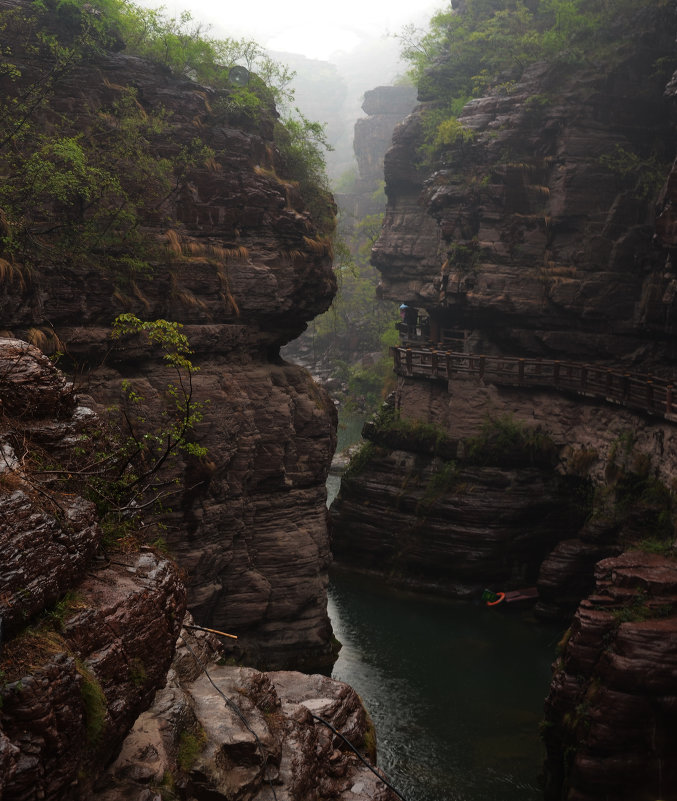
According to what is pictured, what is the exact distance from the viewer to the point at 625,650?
1516 centimetres

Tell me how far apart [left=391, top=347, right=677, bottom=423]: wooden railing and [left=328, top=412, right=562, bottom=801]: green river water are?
7.84 meters

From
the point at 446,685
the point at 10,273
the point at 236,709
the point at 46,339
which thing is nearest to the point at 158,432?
the point at 46,339

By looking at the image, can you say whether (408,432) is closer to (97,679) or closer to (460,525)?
(460,525)

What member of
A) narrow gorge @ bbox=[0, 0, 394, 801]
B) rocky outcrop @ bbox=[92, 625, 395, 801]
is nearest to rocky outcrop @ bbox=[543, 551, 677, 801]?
narrow gorge @ bbox=[0, 0, 394, 801]

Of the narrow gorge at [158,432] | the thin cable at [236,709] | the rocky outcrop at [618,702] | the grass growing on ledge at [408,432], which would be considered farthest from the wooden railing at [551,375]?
the thin cable at [236,709]

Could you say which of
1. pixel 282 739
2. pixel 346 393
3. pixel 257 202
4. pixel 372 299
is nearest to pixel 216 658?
pixel 282 739

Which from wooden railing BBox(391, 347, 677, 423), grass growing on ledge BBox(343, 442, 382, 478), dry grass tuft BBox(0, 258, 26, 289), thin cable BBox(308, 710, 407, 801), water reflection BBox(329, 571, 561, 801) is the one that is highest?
dry grass tuft BBox(0, 258, 26, 289)

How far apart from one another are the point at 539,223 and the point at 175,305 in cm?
1580

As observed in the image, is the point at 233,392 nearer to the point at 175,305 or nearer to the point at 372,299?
the point at 175,305

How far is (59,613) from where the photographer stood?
19.2 feet

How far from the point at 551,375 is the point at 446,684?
40.1 feet

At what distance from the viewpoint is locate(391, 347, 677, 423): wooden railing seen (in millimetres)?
22739

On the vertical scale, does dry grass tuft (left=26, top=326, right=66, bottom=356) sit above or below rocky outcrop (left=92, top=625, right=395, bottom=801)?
Result: above

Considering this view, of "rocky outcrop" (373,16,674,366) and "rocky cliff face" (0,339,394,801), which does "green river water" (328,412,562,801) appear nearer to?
"rocky cliff face" (0,339,394,801)
